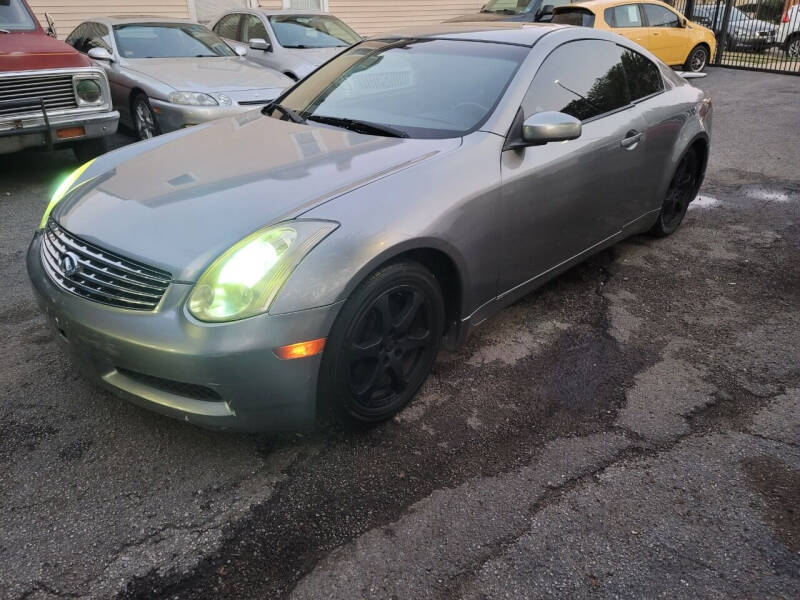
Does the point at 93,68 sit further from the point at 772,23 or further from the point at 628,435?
the point at 772,23

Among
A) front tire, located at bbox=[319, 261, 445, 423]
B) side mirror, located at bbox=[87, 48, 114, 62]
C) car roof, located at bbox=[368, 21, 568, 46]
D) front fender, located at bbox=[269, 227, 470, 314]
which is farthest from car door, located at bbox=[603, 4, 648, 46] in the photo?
front fender, located at bbox=[269, 227, 470, 314]

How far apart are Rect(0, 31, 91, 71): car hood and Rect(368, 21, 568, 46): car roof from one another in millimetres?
3491

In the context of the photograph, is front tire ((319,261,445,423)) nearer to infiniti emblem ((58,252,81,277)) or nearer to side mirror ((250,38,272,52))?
infiniti emblem ((58,252,81,277))

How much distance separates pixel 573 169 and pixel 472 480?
1.77 metres

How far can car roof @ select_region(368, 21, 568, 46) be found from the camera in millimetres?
3552

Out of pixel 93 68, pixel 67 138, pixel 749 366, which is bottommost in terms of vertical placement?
pixel 749 366

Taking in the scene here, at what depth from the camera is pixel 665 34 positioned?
12.7 metres

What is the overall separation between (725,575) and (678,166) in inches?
126

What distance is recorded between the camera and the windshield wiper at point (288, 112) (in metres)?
3.54

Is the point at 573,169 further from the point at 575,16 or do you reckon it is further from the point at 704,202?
the point at 575,16

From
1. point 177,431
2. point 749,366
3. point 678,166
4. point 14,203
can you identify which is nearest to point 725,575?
point 749,366

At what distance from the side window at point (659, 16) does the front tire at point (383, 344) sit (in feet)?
38.7

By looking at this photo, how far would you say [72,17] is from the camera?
11742mm

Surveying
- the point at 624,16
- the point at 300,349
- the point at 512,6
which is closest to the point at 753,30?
the point at 624,16
